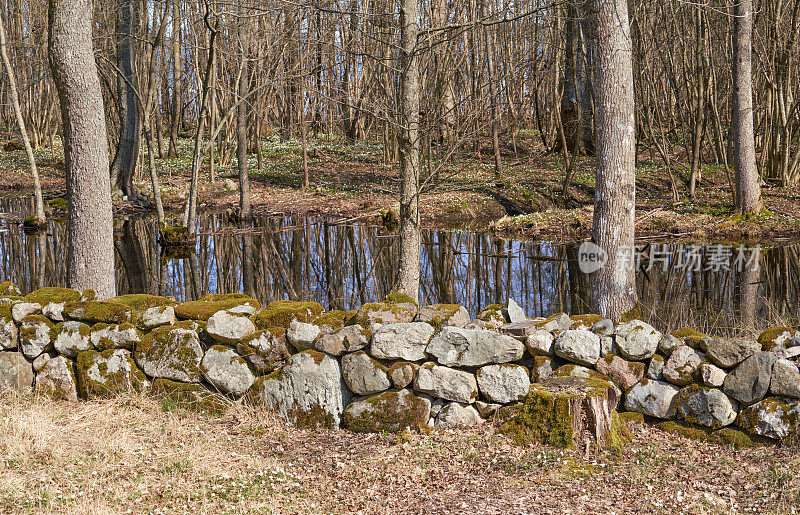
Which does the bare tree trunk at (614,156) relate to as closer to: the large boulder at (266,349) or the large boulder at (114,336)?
the large boulder at (266,349)

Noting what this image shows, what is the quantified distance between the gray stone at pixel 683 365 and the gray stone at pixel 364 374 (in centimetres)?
202

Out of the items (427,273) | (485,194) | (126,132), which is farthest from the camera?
(126,132)

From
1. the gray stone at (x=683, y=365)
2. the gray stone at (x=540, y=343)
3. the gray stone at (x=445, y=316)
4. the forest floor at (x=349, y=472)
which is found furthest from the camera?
the gray stone at (x=445, y=316)

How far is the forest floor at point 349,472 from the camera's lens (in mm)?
3662

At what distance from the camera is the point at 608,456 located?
166 inches

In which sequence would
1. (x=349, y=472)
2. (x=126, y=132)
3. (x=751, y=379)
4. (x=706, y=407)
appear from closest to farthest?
1. (x=349, y=472)
2. (x=751, y=379)
3. (x=706, y=407)
4. (x=126, y=132)

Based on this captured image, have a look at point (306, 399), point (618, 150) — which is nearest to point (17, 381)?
point (306, 399)

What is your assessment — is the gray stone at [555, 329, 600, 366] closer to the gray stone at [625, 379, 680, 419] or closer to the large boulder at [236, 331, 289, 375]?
the gray stone at [625, 379, 680, 419]

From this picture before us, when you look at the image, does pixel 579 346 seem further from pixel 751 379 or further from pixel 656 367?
pixel 751 379

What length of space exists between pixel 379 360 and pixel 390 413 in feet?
1.31

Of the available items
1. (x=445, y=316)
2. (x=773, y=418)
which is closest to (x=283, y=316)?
(x=445, y=316)

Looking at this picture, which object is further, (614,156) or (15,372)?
(614,156)

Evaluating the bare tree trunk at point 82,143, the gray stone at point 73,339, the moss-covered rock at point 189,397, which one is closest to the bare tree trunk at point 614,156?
the moss-covered rock at point 189,397

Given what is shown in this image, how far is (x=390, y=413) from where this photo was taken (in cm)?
484
